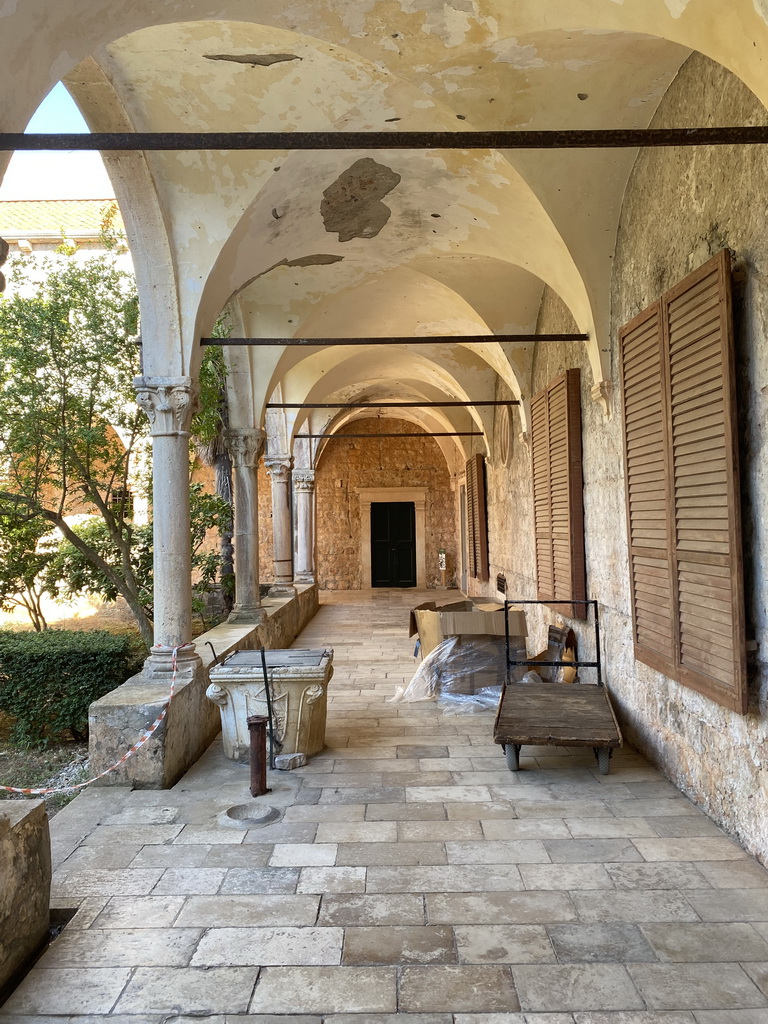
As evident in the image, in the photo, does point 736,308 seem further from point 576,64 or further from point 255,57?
point 255,57

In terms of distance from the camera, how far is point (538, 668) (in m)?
6.88

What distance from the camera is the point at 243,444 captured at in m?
8.76

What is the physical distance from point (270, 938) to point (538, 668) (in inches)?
179

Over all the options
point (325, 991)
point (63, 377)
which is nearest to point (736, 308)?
point (325, 991)

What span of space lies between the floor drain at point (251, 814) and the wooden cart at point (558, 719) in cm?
139

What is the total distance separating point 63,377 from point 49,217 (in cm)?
1093

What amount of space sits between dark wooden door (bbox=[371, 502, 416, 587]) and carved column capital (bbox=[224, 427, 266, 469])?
11.7 metres

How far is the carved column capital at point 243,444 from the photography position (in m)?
8.73

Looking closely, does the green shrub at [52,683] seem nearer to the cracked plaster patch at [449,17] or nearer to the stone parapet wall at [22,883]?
the stone parapet wall at [22,883]

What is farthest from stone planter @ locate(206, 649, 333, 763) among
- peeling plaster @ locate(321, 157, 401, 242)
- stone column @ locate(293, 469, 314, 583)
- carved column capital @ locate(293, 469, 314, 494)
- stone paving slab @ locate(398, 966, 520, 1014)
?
carved column capital @ locate(293, 469, 314, 494)

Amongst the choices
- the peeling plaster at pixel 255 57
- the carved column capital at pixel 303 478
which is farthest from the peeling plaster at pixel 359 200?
the carved column capital at pixel 303 478

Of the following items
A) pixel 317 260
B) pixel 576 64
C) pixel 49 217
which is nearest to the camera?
pixel 576 64

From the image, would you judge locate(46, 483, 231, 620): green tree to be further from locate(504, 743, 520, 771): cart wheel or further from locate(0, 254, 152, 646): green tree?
locate(504, 743, 520, 771): cart wheel

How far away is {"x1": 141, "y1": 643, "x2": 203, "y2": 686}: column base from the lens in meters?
5.23
